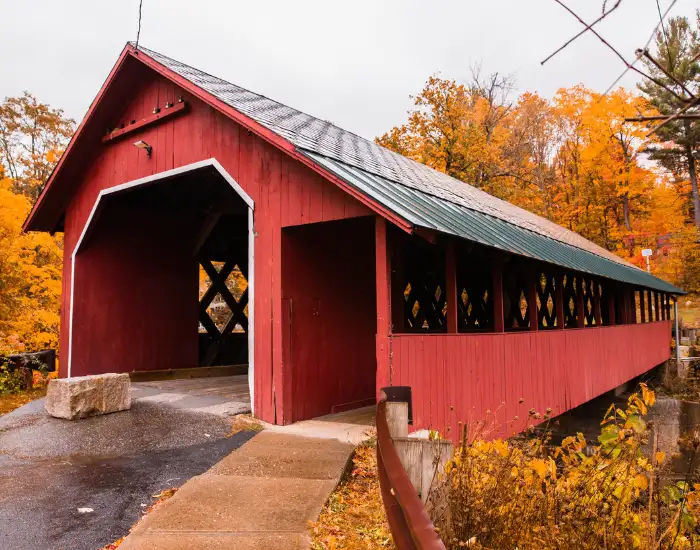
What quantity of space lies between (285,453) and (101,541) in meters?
1.99

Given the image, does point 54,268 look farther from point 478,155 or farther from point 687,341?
point 687,341

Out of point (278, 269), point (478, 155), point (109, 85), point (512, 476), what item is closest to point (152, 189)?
point (109, 85)

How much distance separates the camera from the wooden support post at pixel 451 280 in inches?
264

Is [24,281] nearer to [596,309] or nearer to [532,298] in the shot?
[532,298]

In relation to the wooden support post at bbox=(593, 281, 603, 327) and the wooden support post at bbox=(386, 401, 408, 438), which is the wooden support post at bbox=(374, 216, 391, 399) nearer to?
the wooden support post at bbox=(386, 401, 408, 438)

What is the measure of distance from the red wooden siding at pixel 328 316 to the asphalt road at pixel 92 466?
124cm

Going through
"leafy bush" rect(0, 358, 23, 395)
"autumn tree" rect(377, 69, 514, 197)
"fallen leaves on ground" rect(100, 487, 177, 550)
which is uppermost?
"autumn tree" rect(377, 69, 514, 197)

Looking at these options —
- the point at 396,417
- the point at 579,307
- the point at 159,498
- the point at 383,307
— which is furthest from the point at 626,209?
the point at 396,417

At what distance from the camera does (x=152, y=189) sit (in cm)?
1085

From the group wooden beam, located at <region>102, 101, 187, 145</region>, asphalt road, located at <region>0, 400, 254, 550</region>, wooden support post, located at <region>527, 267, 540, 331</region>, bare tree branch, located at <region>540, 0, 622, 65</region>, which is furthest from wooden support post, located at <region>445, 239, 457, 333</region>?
bare tree branch, located at <region>540, 0, 622, 65</region>

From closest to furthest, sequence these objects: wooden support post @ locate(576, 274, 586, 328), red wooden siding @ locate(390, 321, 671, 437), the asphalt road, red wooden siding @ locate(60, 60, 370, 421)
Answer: the asphalt road, red wooden siding @ locate(390, 321, 671, 437), red wooden siding @ locate(60, 60, 370, 421), wooden support post @ locate(576, 274, 586, 328)

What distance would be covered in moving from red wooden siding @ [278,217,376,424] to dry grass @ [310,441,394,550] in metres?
2.38

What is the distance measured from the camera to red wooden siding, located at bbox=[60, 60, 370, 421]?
6922 millimetres

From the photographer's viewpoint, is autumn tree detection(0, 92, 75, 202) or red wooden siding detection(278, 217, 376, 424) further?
autumn tree detection(0, 92, 75, 202)
